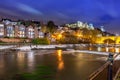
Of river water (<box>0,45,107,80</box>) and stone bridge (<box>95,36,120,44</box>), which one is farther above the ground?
stone bridge (<box>95,36,120,44</box>)

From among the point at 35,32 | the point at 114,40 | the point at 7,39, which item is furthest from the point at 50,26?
the point at 114,40

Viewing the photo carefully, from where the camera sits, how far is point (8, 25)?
98250 mm

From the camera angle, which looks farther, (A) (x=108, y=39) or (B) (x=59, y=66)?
(A) (x=108, y=39)

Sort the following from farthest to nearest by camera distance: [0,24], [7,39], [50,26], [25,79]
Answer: [50,26]
[0,24]
[7,39]
[25,79]

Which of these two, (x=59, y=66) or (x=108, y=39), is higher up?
(x=108, y=39)

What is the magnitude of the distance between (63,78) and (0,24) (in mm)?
79047

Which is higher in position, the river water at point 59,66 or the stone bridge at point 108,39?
the stone bridge at point 108,39

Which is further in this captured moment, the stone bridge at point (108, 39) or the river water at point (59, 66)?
the stone bridge at point (108, 39)

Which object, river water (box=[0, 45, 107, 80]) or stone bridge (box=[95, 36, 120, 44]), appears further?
stone bridge (box=[95, 36, 120, 44])

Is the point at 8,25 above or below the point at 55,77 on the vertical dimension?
above

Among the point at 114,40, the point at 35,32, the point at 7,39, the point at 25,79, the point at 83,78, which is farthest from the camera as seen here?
the point at 114,40

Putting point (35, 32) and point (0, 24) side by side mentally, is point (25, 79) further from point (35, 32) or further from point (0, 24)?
point (35, 32)

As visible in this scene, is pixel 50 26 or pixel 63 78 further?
pixel 50 26

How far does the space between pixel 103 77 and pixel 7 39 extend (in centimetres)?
7144
